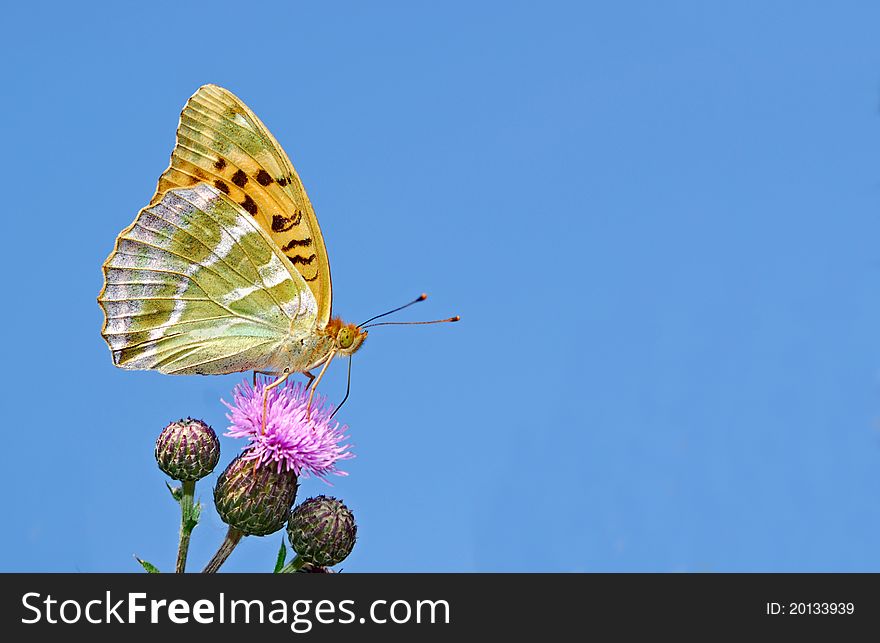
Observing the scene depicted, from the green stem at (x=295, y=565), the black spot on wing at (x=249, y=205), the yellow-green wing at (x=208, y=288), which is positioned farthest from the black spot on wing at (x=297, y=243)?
the green stem at (x=295, y=565)

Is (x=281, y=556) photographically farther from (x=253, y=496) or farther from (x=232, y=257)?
(x=232, y=257)

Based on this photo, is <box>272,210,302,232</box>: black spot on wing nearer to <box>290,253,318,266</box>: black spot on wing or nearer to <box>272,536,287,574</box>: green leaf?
<box>290,253,318,266</box>: black spot on wing

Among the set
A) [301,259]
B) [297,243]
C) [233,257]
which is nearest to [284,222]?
[297,243]

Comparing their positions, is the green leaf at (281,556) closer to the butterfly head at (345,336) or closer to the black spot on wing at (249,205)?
the butterfly head at (345,336)

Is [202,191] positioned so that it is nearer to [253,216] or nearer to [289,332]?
[253,216]

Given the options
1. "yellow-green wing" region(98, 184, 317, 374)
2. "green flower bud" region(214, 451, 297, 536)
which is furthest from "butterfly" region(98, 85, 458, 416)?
"green flower bud" region(214, 451, 297, 536)

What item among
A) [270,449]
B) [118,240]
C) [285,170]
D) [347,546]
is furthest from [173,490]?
[285,170]

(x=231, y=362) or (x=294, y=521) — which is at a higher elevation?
(x=231, y=362)
